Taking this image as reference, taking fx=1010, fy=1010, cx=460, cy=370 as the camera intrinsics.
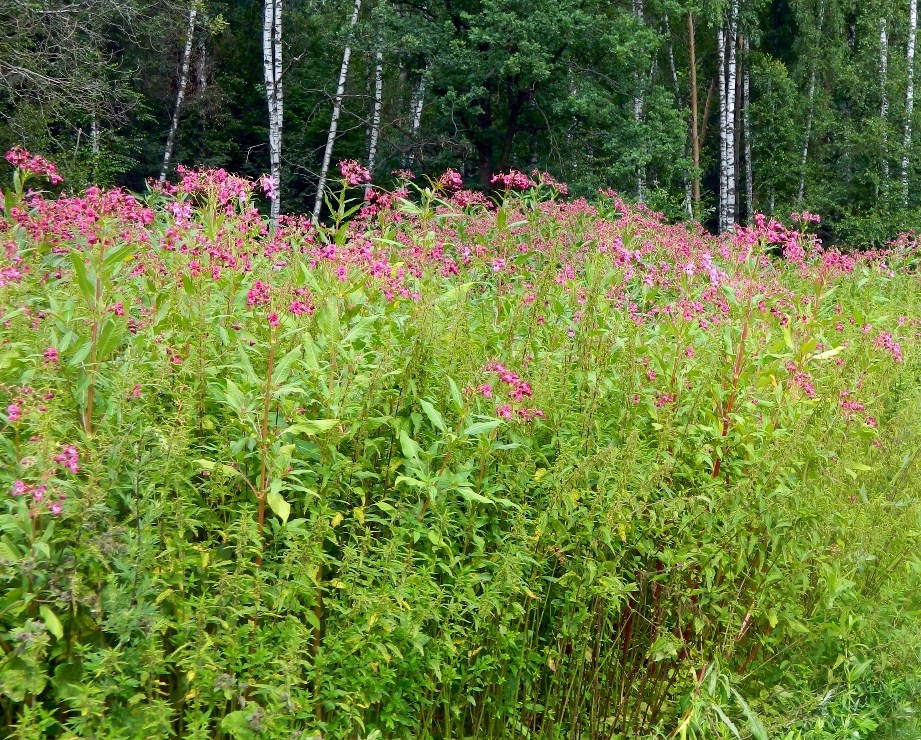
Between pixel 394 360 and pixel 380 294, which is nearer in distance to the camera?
pixel 394 360

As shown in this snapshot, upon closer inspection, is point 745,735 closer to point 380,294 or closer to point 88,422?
point 380,294

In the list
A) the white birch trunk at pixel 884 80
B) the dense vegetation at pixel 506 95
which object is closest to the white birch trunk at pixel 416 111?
the dense vegetation at pixel 506 95

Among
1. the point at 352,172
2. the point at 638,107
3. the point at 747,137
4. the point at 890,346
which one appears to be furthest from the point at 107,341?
the point at 747,137

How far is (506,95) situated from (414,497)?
17.0 m

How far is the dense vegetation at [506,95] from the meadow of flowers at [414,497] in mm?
10796

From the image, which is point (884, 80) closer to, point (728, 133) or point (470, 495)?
point (728, 133)

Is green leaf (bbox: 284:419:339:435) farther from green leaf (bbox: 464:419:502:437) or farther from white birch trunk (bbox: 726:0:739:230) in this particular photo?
white birch trunk (bbox: 726:0:739:230)

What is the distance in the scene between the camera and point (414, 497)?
2.74m

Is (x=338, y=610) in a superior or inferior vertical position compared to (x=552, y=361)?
inferior

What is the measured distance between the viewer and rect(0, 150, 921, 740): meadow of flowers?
2.20 metres

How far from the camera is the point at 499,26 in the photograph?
56.0 ft

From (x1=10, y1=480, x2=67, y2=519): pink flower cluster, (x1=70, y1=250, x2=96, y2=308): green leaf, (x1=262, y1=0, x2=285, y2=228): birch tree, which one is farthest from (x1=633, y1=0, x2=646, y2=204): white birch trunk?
(x1=10, y1=480, x2=67, y2=519): pink flower cluster

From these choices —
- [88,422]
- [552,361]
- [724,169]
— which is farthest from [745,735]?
[724,169]

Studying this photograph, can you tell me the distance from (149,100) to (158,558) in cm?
2559
